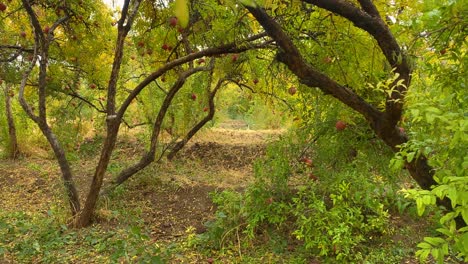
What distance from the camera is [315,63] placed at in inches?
136

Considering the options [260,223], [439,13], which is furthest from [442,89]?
[260,223]

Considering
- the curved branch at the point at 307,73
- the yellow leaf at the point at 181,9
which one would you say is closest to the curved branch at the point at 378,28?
the curved branch at the point at 307,73

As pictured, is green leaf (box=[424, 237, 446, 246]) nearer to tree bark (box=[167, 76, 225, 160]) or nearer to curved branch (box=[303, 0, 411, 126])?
curved branch (box=[303, 0, 411, 126])

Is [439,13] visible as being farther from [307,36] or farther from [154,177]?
[154,177]

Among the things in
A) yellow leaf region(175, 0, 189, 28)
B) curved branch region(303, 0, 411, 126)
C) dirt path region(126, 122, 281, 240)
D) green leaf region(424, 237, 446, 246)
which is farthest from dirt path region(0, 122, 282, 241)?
yellow leaf region(175, 0, 189, 28)

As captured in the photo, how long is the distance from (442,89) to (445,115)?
52 cm

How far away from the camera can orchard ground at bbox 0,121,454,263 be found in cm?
396

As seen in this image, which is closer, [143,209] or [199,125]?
[143,209]

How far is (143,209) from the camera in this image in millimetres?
5508

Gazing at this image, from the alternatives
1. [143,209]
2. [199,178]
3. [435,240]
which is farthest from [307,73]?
[199,178]

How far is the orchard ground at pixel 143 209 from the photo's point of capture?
3963 mm

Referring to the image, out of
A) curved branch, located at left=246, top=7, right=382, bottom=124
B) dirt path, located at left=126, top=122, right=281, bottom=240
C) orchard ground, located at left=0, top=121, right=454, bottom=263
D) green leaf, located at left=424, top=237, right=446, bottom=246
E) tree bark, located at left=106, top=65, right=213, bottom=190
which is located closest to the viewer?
green leaf, located at left=424, top=237, right=446, bottom=246

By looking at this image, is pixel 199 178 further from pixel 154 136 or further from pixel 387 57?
pixel 387 57

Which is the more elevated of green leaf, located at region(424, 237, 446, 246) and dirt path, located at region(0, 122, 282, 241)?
green leaf, located at region(424, 237, 446, 246)
